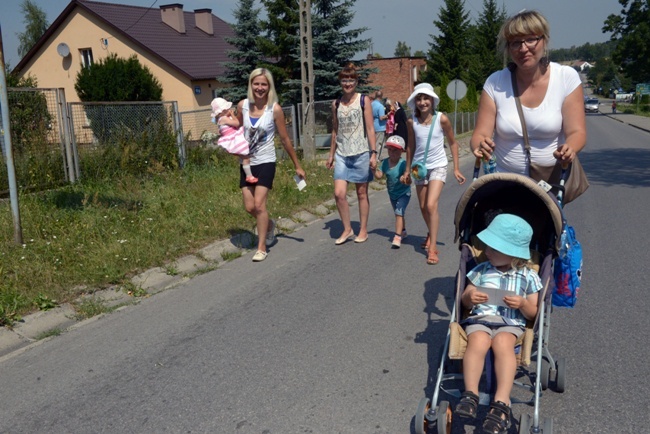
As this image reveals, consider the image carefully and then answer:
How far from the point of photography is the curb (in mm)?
5086

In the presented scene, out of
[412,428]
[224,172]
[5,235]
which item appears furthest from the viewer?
[224,172]

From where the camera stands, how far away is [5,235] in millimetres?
7109

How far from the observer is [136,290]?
6.16 m

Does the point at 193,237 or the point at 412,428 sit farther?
the point at 193,237

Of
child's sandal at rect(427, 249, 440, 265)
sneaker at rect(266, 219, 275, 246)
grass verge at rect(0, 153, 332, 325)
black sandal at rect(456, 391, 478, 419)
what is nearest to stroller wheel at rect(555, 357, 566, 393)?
black sandal at rect(456, 391, 478, 419)

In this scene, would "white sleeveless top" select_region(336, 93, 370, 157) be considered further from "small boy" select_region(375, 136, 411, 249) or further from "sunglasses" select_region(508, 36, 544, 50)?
"sunglasses" select_region(508, 36, 544, 50)

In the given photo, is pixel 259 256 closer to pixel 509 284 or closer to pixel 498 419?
pixel 509 284

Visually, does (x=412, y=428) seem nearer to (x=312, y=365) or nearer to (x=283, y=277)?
(x=312, y=365)

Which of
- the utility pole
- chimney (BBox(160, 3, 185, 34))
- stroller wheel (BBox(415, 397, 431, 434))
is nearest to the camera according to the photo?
stroller wheel (BBox(415, 397, 431, 434))

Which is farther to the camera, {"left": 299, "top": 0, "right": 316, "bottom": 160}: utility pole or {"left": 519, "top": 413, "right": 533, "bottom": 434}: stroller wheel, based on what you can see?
{"left": 299, "top": 0, "right": 316, "bottom": 160}: utility pole

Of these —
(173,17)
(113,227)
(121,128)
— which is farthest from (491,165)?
(173,17)

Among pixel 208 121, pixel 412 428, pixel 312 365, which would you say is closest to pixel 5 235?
pixel 312 365

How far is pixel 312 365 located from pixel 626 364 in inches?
82.4

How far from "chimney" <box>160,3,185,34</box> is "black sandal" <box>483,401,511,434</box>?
36.6m
